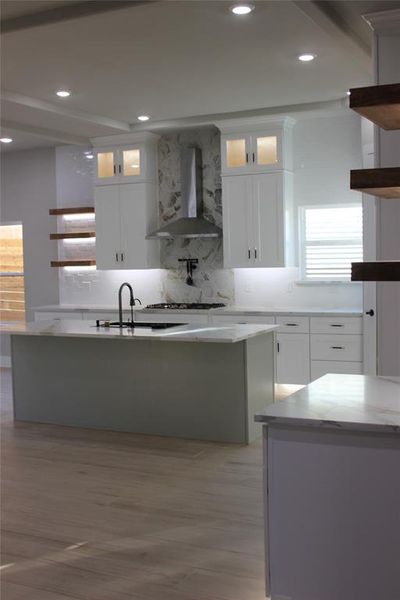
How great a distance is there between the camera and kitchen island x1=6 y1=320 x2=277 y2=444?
5.29 metres

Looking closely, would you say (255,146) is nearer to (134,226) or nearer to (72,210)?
(134,226)

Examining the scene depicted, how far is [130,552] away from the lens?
338cm

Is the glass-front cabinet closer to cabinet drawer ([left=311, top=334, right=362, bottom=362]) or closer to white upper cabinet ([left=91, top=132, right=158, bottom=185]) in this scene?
white upper cabinet ([left=91, top=132, right=158, bottom=185])

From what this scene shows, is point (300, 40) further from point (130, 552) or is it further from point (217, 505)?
point (130, 552)

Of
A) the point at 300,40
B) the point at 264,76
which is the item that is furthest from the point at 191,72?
the point at 300,40

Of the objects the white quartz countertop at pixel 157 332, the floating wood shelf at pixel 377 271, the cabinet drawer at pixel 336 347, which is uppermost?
the floating wood shelf at pixel 377 271

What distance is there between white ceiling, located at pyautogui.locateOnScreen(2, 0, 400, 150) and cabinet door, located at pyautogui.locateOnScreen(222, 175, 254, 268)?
32.0 inches

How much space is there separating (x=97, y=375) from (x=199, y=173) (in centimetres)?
288

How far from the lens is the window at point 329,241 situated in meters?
7.12

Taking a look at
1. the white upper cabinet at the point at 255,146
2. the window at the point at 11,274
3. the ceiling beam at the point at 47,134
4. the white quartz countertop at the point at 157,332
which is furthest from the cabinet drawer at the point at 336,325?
the window at the point at 11,274

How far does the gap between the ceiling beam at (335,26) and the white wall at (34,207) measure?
4.74 m

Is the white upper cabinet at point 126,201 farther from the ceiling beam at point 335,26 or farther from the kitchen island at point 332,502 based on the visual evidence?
the kitchen island at point 332,502

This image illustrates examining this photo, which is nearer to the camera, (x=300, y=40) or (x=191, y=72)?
(x=300, y=40)

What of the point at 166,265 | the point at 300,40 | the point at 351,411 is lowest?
the point at 351,411
